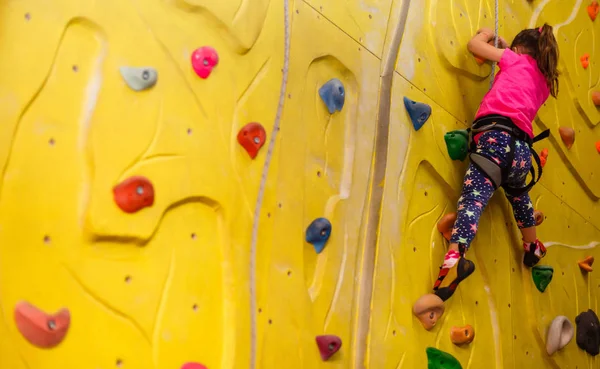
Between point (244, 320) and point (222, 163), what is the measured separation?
1.08 feet

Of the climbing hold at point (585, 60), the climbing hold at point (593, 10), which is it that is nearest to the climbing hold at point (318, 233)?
the climbing hold at point (585, 60)

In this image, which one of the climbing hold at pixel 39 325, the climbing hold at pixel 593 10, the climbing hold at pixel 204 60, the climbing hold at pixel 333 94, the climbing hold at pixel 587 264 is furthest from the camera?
the climbing hold at pixel 593 10

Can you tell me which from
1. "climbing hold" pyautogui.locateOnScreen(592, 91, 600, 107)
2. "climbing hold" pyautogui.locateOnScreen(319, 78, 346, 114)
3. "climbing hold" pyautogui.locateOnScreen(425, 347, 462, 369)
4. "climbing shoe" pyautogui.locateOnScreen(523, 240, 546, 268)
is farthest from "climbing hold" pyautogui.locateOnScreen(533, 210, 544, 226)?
"climbing hold" pyautogui.locateOnScreen(319, 78, 346, 114)

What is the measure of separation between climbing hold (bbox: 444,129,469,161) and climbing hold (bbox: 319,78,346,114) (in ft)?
1.62

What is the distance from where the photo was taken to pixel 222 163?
1467mm

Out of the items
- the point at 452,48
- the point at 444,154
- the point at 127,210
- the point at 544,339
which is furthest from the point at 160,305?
the point at 544,339

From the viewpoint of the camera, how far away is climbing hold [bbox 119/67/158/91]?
4.31 ft

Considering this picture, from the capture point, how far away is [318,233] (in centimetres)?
165

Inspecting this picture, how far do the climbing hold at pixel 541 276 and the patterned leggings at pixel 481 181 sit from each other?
16.8 inches

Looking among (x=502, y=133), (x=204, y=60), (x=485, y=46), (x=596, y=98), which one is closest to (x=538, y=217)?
(x=502, y=133)

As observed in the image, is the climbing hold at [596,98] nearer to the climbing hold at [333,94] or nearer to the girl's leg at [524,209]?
the girl's leg at [524,209]

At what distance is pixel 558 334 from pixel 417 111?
3.30 ft

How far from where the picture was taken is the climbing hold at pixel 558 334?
240 cm

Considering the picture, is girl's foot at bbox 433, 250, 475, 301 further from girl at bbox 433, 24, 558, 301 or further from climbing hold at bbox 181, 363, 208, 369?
climbing hold at bbox 181, 363, 208, 369
